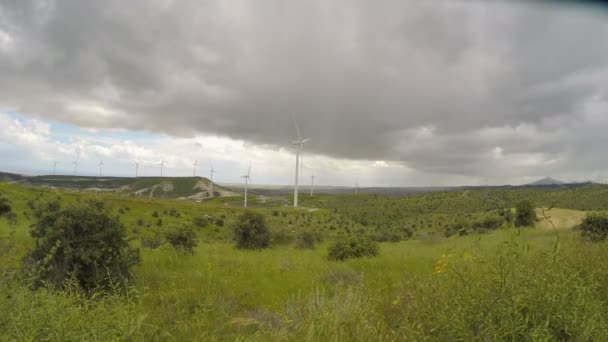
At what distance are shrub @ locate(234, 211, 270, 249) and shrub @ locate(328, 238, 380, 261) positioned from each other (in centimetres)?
682

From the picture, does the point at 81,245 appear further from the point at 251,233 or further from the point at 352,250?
the point at 251,233

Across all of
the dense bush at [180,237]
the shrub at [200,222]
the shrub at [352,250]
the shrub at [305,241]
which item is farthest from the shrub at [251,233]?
the shrub at [200,222]

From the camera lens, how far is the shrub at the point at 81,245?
25.6ft

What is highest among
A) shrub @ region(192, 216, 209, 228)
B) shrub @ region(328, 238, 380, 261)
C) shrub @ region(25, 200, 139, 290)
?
shrub @ region(25, 200, 139, 290)

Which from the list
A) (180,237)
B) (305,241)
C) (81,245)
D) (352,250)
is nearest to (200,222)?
(305,241)

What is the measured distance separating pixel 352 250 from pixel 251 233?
26.6ft

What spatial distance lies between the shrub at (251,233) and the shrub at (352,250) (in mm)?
6822

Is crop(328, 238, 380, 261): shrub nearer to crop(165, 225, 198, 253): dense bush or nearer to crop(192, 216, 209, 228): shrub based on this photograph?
crop(165, 225, 198, 253): dense bush

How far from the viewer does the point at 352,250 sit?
16734 millimetres

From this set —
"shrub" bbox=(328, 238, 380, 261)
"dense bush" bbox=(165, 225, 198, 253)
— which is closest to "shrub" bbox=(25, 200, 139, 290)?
"dense bush" bbox=(165, 225, 198, 253)

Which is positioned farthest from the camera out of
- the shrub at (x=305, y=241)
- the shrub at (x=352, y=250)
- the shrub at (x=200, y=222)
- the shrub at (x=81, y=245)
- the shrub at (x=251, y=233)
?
the shrub at (x=200, y=222)

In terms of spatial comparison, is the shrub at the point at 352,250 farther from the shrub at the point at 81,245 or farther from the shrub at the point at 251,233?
the shrub at the point at 81,245

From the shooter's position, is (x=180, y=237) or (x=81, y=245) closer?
(x=81, y=245)

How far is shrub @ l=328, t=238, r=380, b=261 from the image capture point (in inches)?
649
